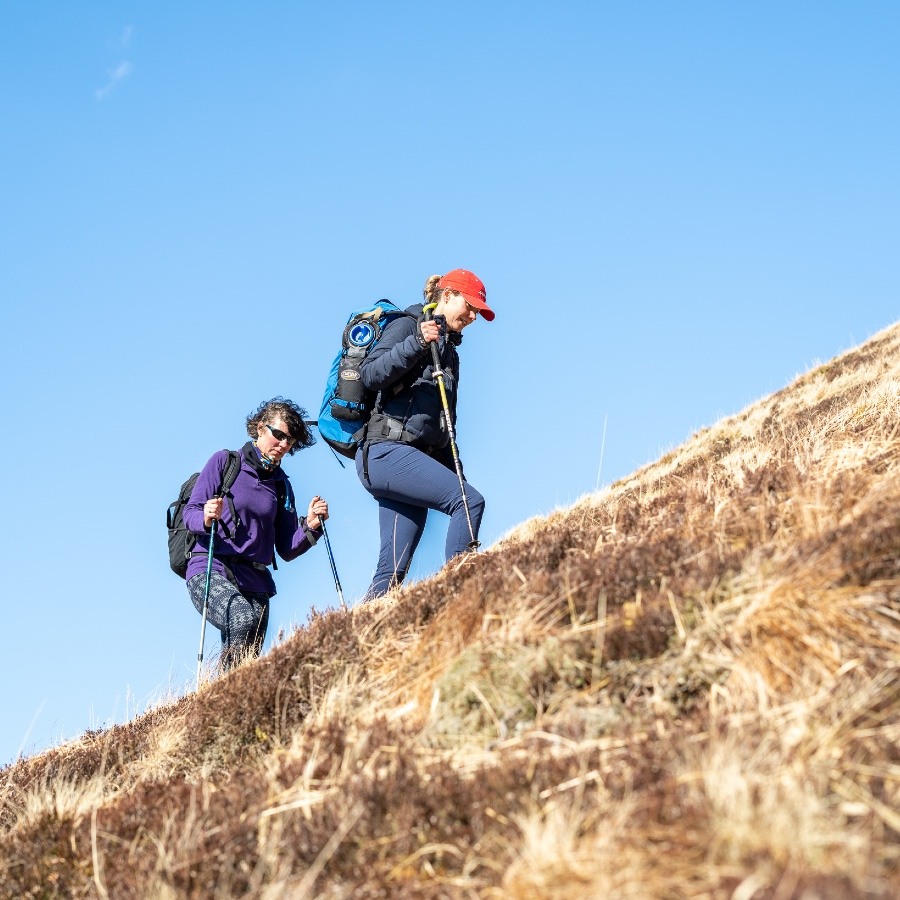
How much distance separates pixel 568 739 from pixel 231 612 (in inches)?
210

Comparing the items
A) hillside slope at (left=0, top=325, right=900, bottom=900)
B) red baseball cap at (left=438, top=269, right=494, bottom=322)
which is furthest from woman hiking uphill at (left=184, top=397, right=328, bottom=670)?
hillside slope at (left=0, top=325, right=900, bottom=900)

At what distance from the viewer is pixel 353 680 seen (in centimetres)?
442

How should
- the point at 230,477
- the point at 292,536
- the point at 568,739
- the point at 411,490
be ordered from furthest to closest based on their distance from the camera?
the point at 292,536
the point at 230,477
the point at 411,490
the point at 568,739

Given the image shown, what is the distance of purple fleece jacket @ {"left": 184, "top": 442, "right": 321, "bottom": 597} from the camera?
28.2 ft

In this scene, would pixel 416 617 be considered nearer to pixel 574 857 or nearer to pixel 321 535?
pixel 574 857

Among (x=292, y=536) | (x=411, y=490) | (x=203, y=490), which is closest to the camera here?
(x=411, y=490)

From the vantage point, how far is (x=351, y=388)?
7973 mm

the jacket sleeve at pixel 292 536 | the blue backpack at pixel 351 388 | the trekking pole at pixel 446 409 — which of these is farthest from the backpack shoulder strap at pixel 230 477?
the trekking pole at pixel 446 409

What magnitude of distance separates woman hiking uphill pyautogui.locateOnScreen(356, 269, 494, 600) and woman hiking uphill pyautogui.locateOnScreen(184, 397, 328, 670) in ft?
3.70

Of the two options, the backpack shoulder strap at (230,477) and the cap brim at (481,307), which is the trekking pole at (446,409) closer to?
the cap brim at (481,307)

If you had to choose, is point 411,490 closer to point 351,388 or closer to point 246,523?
point 351,388

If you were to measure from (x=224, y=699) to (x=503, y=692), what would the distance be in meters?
1.77

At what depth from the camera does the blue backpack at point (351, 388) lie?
7.99 meters

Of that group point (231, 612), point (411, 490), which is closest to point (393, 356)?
point (411, 490)
